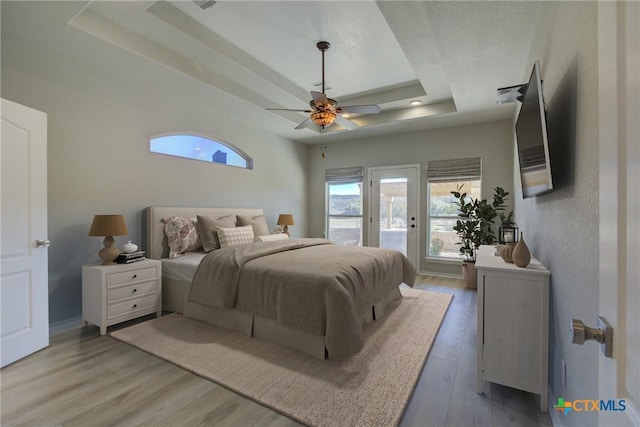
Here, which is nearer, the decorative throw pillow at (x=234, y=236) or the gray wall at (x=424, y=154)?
the decorative throw pillow at (x=234, y=236)

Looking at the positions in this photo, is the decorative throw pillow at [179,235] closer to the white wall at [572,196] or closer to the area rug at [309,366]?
the area rug at [309,366]

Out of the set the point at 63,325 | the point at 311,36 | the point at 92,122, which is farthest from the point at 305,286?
the point at 92,122

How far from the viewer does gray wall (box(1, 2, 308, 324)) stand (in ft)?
8.09

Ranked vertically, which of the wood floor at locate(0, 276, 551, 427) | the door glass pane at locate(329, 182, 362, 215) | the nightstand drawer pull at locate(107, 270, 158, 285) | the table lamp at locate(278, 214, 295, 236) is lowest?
the wood floor at locate(0, 276, 551, 427)

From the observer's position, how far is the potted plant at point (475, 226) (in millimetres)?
4133

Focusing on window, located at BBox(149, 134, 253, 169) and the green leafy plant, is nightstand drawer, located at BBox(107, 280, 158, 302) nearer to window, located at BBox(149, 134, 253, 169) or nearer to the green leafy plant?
window, located at BBox(149, 134, 253, 169)

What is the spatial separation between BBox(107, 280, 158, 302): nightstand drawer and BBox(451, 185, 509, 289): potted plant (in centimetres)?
414

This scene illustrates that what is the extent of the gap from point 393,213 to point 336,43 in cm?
339

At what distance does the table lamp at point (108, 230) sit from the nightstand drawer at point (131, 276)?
17cm

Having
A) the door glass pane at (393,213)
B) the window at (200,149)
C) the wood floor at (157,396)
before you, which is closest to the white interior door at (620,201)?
the wood floor at (157,396)

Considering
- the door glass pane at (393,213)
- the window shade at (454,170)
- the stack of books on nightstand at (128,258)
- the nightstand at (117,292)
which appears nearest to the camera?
the nightstand at (117,292)

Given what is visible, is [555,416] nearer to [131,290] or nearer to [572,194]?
[572,194]

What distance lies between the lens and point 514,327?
1.75 m

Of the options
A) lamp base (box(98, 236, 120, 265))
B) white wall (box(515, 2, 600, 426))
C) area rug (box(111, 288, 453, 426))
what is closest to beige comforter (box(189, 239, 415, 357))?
area rug (box(111, 288, 453, 426))
